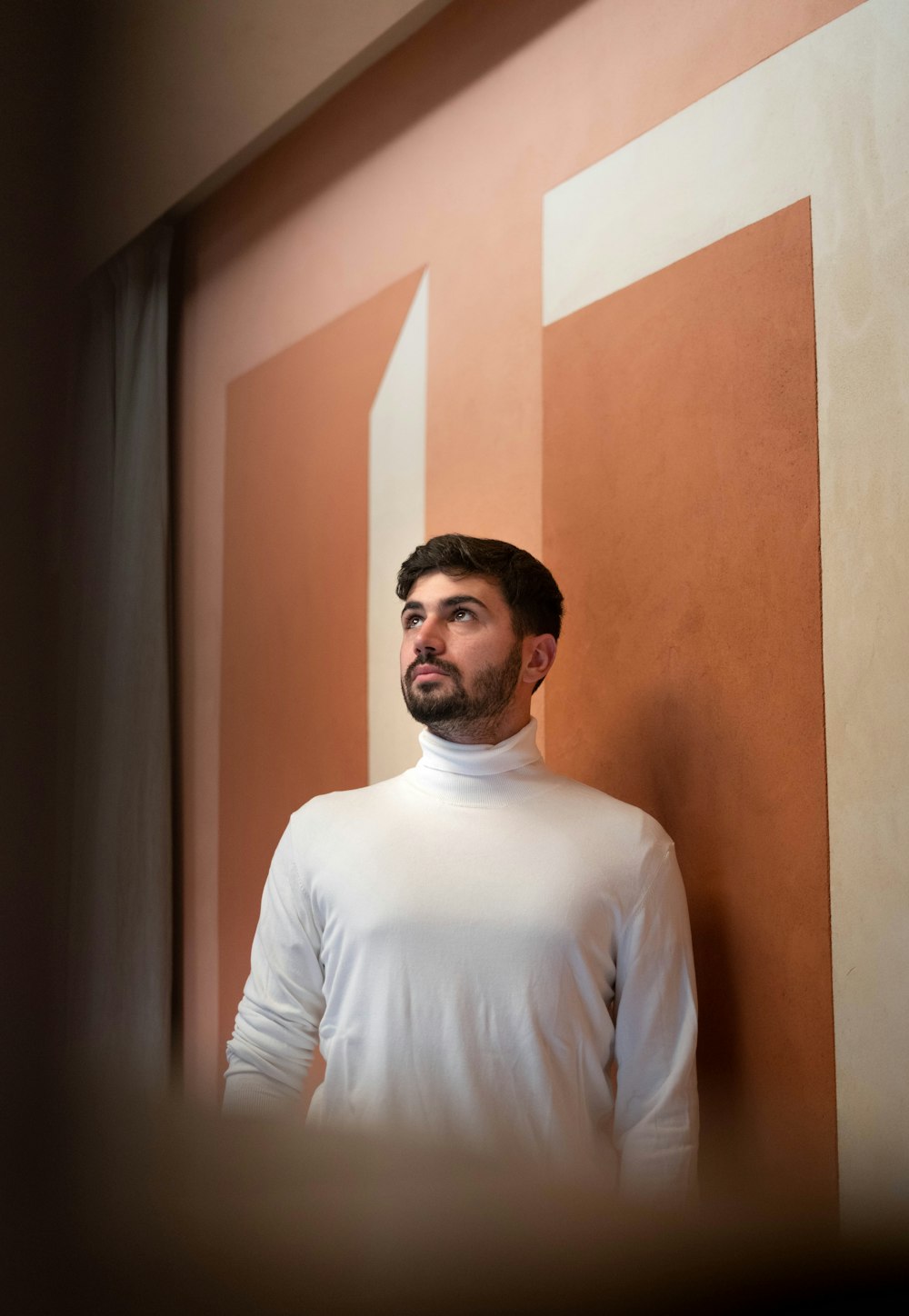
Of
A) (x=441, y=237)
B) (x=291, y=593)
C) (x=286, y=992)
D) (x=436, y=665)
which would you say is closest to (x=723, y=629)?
(x=436, y=665)

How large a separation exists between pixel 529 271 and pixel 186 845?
1.29 metres

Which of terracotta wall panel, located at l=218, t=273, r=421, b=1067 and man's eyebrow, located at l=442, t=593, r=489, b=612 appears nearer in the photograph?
man's eyebrow, located at l=442, t=593, r=489, b=612

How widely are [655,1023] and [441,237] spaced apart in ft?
4.05

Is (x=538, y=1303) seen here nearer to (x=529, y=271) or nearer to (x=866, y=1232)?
(x=866, y=1232)

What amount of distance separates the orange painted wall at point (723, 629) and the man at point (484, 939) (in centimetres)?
10

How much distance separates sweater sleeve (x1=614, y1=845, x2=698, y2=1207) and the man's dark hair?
33 cm

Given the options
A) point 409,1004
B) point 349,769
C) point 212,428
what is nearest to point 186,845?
point 349,769

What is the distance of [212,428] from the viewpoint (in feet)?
7.55

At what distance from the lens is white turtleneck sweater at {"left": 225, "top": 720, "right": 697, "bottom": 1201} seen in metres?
1.12

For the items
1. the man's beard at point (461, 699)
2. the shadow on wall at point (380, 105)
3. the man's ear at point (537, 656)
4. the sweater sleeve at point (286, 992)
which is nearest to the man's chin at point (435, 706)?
the man's beard at point (461, 699)

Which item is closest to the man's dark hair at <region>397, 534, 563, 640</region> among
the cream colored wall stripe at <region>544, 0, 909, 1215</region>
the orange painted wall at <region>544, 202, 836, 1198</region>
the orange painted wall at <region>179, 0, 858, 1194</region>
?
the orange painted wall at <region>544, 202, 836, 1198</region>

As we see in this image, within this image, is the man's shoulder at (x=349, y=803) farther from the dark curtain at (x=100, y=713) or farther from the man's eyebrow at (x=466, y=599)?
the dark curtain at (x=100, y=713)

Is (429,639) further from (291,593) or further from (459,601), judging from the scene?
(291,593)

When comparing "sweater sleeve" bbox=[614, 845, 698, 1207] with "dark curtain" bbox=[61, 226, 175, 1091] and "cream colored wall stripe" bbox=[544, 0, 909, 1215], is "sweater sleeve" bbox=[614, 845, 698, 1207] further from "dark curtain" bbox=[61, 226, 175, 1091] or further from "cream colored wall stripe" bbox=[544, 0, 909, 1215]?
"dark curtain" bbox=[61, 226, 175, 1091]
